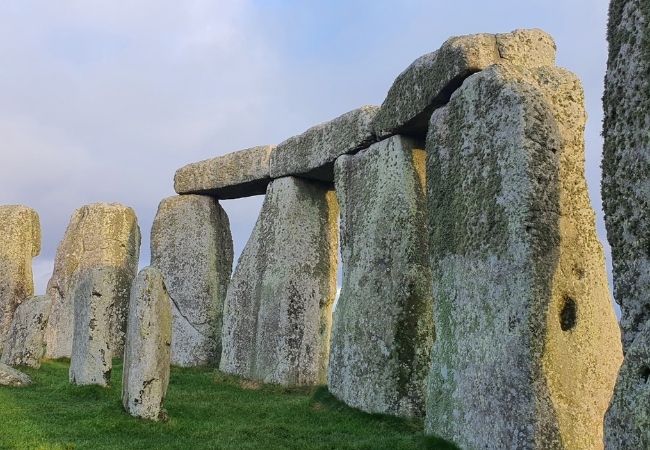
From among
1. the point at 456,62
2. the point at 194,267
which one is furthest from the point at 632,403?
the point at 194,267

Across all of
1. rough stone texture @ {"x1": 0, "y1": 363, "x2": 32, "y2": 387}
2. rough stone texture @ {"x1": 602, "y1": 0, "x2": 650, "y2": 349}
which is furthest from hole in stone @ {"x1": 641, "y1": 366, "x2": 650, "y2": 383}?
rough stone texture @ {"x1": 0, "y1": 363, "x2": 32, "y2": 387}

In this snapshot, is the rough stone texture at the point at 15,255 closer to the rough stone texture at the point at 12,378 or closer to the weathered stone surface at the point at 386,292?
the rough stone texture at the point at 12,378

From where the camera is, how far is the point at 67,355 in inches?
741

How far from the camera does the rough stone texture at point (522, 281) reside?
7.15 m

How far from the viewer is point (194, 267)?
17984 millimetres

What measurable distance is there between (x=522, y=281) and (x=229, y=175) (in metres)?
10.7

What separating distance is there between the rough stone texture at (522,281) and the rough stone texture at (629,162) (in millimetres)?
2671

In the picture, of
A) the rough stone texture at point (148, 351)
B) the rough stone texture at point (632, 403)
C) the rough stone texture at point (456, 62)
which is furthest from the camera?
the rough stone texture at point (148, 351)

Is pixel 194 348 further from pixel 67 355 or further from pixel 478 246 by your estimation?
pixel 478 246

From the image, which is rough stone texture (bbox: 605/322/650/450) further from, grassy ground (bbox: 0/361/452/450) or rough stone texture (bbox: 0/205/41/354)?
rough stone texture (bbox: 0/205/41/354)

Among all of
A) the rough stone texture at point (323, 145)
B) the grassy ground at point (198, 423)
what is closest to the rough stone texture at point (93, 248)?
the rough stone texture at point (323, 145)

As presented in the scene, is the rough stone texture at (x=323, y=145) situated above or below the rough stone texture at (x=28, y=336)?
above

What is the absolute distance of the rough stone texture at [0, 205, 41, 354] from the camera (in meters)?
20.3

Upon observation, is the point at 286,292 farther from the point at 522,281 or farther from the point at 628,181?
the point at 628,181
